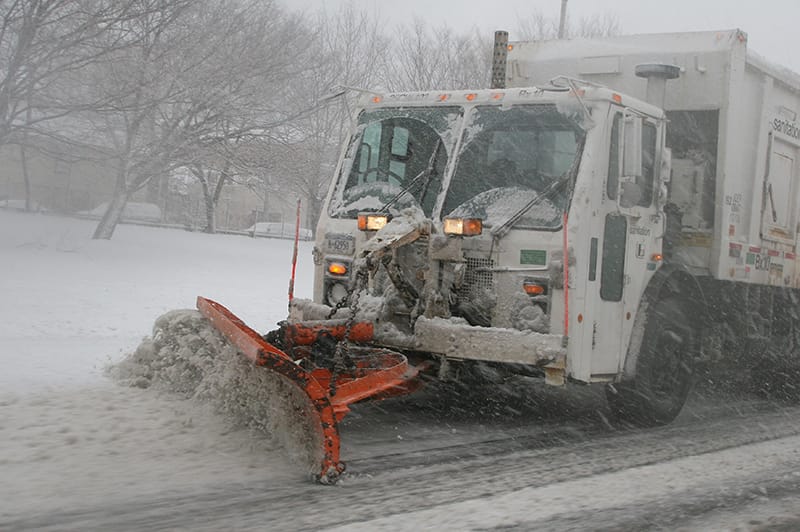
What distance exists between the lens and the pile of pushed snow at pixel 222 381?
212 inches

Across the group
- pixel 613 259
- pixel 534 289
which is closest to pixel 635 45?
pixel 613 259

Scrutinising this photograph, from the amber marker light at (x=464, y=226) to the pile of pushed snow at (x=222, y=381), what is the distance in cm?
180

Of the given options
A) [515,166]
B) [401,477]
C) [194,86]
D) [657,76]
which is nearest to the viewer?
[401,477]

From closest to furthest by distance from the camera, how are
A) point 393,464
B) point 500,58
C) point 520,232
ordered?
point 393,464 < point 520,232 < point 500,58

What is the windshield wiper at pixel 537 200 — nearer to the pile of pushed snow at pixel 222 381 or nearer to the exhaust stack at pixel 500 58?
the pile of pushed snow at pixel 222 381

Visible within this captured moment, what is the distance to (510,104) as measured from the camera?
23.1 ft

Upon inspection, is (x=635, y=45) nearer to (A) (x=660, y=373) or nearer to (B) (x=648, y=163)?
(B) (x=648, y=163)

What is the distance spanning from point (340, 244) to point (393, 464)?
83.0 inches

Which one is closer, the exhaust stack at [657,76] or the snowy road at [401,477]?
the snowy road at [401,477]

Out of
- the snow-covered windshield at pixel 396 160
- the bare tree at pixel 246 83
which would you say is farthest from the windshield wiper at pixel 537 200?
the bare tree at pixel 246 83

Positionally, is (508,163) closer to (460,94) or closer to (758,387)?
(460,94)

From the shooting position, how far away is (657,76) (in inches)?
318

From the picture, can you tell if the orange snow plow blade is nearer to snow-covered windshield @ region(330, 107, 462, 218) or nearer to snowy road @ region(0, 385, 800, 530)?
snowy road @ region(0, 385, 800, 530)

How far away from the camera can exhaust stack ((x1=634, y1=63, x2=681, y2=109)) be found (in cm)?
792
